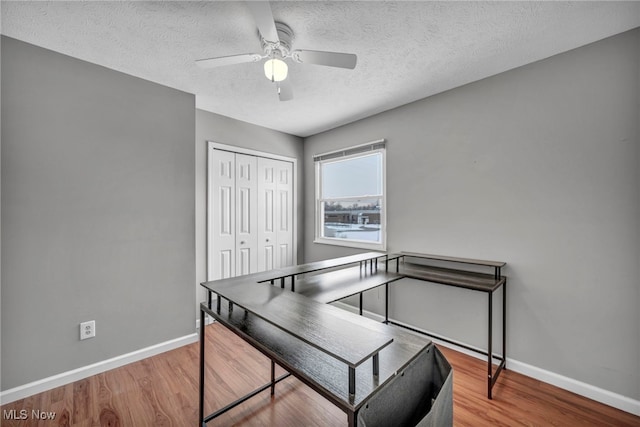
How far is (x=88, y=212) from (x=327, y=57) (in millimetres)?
2134

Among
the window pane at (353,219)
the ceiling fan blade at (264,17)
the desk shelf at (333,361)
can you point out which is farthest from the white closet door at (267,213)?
the desk shelf at (333,361)

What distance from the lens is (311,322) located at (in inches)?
45.1

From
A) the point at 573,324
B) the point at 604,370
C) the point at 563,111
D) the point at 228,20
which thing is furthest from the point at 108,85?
the point at 604,370

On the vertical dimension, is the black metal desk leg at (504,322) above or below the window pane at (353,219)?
below

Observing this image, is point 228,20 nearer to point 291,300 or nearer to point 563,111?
point 291,300

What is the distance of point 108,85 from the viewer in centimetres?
226

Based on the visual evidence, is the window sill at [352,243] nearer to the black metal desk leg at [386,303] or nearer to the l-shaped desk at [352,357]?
the black metal desk leg at [386,303]

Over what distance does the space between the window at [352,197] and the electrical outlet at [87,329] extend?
8.22ft

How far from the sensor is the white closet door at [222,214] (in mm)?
3181

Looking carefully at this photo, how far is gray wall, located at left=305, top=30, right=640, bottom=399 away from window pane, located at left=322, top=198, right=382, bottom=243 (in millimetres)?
513

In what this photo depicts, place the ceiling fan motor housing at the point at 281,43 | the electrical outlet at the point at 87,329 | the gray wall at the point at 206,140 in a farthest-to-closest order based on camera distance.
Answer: the gray wall at the point at 206,140
the electrical outlet at the point at 87,329
the ceiling fan motor housing at the point at 281,43

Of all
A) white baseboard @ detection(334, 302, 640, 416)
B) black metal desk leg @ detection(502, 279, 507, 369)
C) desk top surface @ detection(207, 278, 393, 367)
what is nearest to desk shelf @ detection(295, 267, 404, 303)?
desk top surface @ detection(207, 278, 393, 367)

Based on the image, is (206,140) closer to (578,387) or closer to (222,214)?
(222,214)

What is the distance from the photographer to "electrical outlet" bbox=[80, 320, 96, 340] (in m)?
2.13
